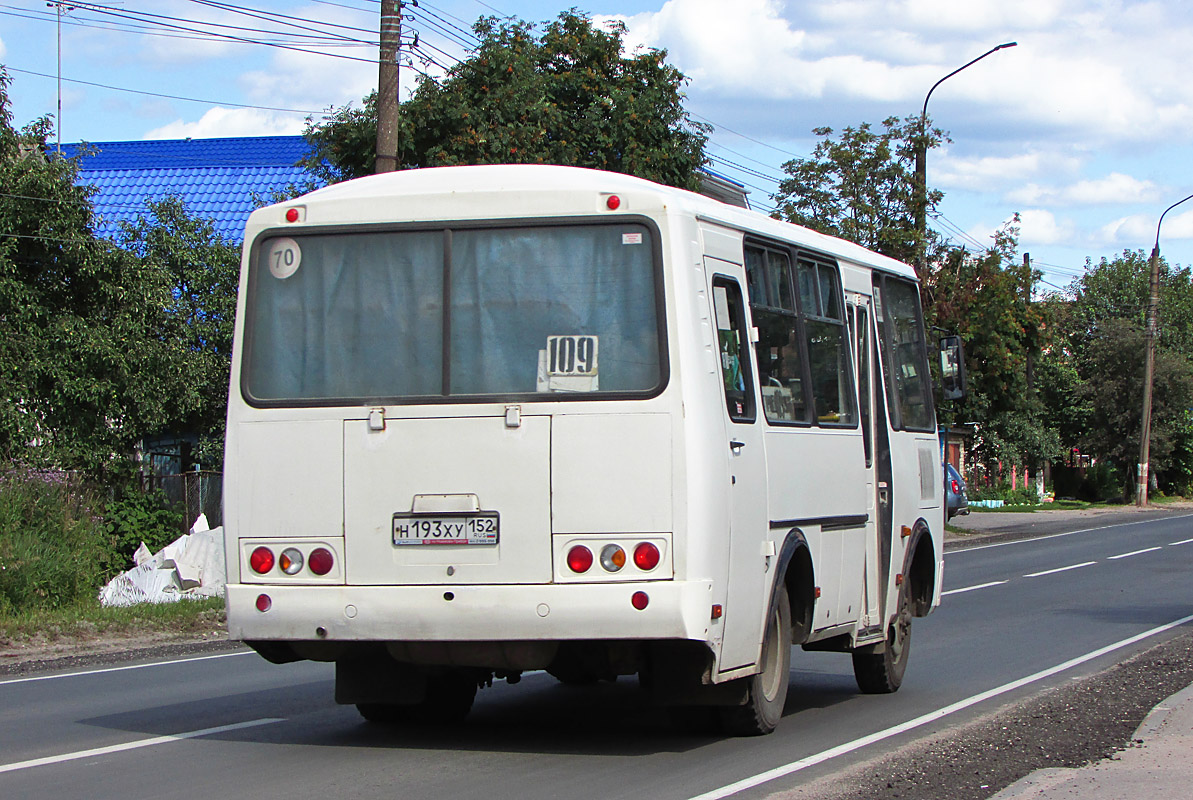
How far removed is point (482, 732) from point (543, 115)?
56.9ft

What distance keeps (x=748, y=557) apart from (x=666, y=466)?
0.88 m

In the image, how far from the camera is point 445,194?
27.4ft

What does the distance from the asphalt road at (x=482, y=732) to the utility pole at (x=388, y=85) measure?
6.07 metres

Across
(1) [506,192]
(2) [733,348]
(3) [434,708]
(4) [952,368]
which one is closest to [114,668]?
(3) [434,708]

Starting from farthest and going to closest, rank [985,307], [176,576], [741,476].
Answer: [985,307] < [176,576] < [741,476]

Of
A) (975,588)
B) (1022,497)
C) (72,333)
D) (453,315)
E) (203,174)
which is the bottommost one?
(975,588)

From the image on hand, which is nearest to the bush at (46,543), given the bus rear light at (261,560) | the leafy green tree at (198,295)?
the leafy green tree at (198,295)

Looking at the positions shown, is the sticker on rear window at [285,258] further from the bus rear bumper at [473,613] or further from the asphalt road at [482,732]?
the asphalt road at [482,732]

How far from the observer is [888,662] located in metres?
11.5

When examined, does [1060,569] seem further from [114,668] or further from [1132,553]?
[114,668]

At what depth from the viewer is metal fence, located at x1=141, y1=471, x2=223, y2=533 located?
856 inches

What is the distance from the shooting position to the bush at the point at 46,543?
16.8m

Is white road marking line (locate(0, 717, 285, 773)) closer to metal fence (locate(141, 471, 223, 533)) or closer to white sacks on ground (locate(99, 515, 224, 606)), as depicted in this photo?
white sacks on ground (locate(99, 515, 224, 606))

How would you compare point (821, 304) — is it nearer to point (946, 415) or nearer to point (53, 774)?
point (53, 774)
